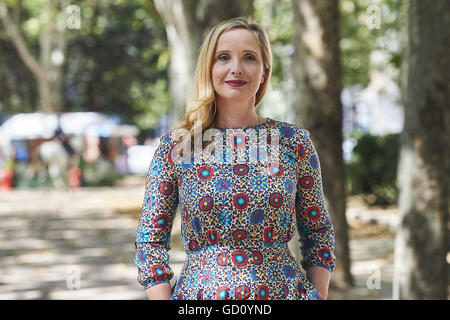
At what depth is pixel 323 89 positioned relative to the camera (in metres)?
7.65

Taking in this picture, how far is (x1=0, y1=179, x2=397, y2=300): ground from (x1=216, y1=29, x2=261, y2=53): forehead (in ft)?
17.9

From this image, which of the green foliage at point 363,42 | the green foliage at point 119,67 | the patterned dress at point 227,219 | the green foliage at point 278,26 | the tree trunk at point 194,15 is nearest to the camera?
the patterned dress at point 227,219

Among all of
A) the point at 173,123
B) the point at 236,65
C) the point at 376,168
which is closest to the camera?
the point at 236,65

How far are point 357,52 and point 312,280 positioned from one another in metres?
24.8

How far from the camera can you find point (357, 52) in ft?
86.6

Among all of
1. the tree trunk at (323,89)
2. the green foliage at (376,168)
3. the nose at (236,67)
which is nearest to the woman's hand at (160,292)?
the nose at (236,67)

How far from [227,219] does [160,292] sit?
0.34 meters

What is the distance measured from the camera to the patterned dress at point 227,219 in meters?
2.32

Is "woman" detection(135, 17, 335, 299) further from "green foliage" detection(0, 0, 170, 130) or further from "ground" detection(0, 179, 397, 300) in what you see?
"green foliage" detection(0, 0, 170, 130)

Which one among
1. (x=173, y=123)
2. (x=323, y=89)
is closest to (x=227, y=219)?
(x=323, y=89)

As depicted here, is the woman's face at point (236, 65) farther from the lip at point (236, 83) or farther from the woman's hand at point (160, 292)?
the woman's hand at point (160, 292)

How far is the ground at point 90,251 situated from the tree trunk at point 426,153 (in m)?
1.69

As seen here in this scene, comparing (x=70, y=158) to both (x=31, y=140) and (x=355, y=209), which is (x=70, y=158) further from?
(x=355, y=209)

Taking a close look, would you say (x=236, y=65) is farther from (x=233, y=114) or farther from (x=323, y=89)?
(x=323, y=89)
